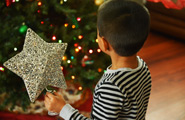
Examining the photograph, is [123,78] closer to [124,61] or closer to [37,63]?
[124,61]

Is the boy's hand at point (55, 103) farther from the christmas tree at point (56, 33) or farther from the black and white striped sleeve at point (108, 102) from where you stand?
the christmas tree at point (56, 33)

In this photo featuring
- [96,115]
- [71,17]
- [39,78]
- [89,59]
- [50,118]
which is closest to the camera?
[96,115]

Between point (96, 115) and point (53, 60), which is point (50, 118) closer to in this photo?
point (53, 60)

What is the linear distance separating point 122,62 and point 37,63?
17.9 inches

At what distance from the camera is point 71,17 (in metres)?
1.49

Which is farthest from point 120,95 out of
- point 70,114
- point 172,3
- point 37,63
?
point 172,3

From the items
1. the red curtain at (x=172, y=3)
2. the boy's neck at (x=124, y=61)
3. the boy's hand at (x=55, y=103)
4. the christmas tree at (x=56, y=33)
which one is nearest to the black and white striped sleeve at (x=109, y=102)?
the boy's neck at (x=124, y=61)

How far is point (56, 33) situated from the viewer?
1520mm

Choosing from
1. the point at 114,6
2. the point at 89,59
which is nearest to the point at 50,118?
the point at 89,59

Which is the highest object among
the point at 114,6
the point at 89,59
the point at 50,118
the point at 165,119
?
the point at 114,6

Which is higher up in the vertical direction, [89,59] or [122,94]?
[122,94]

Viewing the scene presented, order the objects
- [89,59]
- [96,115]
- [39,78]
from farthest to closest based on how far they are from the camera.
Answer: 1. [89,59]
2. [39,78]
3. [96,115]

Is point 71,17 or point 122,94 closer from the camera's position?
point 122,94

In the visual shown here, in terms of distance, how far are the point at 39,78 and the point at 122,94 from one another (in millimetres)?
444
